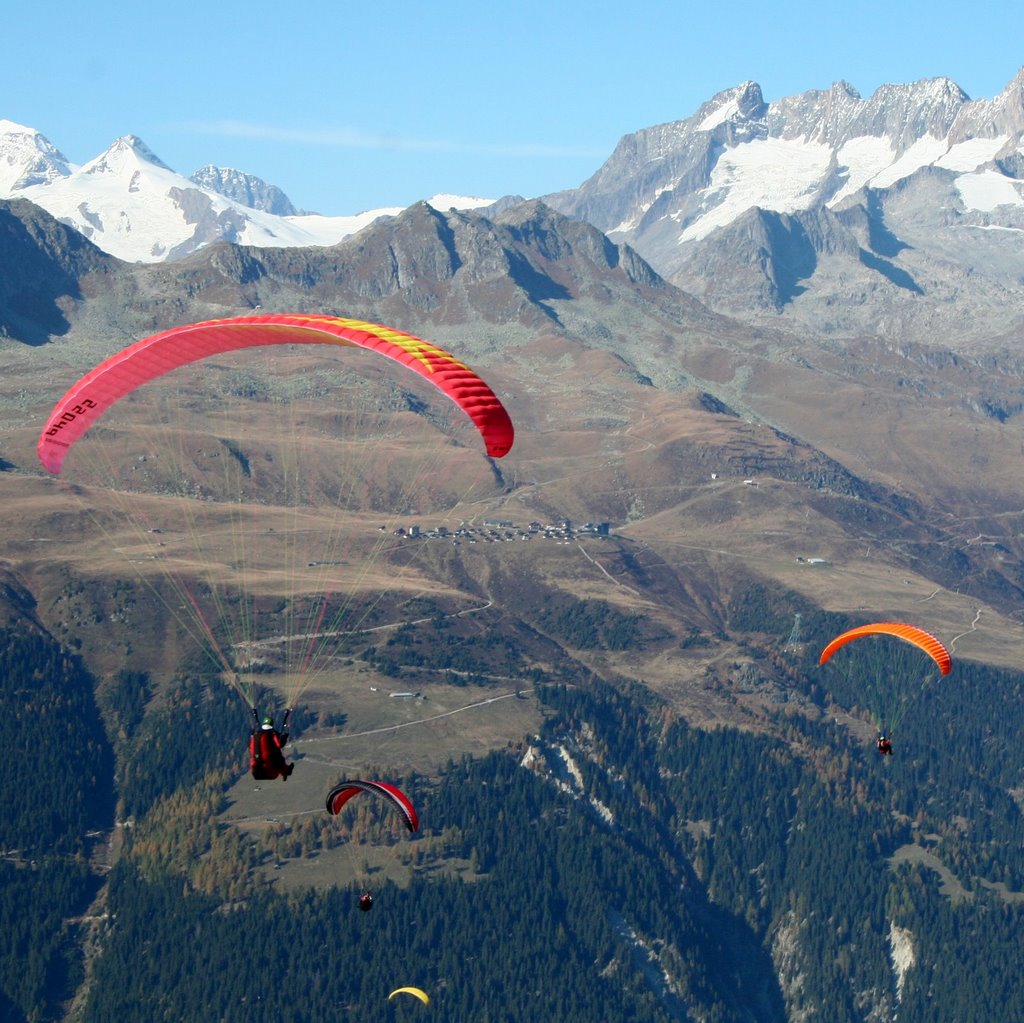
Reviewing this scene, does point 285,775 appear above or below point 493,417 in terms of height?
below

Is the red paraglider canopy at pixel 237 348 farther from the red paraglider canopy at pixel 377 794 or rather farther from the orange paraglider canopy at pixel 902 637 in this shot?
the orange paraglider canopy at pixel 902 637

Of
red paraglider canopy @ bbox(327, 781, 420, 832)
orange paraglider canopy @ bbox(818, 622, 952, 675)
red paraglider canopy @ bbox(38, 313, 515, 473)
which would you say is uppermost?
red paraglider canopy @ bbox(38, 313, 515, 473)

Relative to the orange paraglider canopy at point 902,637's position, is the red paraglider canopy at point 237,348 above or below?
above

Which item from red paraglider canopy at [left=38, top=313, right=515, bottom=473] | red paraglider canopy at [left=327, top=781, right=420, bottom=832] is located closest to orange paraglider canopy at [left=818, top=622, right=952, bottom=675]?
red paraglider canopy at [left=327, top=781, right=420, bottom=832]

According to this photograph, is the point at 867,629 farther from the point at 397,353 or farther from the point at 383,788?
the point at 397,353

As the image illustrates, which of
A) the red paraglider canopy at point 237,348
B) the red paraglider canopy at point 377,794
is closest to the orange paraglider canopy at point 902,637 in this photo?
the red paraglider canopy at point 377,794

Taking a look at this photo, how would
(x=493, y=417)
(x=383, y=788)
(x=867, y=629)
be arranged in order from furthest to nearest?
(x=867, y=629) < (x=383, y=788) < (x=493, y=417)

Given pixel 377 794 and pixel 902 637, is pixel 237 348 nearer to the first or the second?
pixel 377 794

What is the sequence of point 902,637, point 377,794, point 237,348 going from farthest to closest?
point 902,637
point 377,794
point 237,348

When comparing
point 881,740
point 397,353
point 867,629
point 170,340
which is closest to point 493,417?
point 397,353

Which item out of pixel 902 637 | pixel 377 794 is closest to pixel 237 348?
pixel 377 794

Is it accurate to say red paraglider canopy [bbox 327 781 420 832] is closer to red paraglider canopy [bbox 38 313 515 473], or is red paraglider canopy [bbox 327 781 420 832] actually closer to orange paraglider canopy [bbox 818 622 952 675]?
red paraglider canopy [bbox 38 313 515 473]
